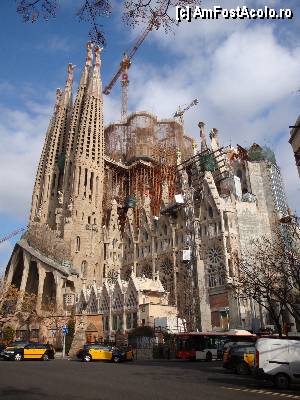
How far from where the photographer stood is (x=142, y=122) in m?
76.5

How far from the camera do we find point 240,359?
1775 cm

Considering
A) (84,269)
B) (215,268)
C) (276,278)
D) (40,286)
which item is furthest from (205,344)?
(84,269)

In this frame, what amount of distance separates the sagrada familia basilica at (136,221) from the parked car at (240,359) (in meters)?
21.6

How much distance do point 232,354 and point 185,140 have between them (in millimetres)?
66526

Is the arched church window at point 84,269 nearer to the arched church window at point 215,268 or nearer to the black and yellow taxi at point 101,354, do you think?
the arched church window at point 215,268

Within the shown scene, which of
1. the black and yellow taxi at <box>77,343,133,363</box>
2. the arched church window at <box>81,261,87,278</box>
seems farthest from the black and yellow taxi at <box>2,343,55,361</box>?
the arched church window at <box>81,261,87,278</box>

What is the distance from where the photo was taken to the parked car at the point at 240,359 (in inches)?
687

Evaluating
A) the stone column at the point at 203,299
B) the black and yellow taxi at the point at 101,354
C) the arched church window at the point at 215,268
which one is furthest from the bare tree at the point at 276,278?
the arched church window at the point at 215,268

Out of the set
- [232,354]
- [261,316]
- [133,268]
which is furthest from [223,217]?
[232,354]

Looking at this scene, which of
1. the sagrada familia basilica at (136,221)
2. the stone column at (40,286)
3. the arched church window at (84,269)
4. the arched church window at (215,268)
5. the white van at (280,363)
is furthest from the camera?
the arched church window at (84,269)

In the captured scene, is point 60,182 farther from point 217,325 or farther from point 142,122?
point 217,325

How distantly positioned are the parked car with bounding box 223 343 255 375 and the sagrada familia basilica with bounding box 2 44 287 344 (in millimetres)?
21636

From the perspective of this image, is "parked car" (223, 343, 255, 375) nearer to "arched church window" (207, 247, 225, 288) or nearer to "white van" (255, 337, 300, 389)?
"white van" (255, 337, 300, 389)

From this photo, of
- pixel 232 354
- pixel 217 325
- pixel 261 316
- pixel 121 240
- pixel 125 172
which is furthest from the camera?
pixel 125 172
